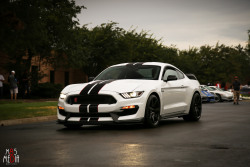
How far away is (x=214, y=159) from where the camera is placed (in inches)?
238

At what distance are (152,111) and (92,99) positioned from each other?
151 centimetres

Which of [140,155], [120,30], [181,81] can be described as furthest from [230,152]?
[120,30]

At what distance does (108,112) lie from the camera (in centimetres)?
955

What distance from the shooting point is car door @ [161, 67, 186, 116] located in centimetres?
1095

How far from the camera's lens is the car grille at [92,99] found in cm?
965

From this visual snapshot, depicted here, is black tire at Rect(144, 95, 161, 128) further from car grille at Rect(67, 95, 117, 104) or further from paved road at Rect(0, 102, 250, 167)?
car grille at Rect(67, 95, 117, 104)

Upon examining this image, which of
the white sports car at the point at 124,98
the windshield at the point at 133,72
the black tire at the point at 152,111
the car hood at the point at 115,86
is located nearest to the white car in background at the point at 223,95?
the white sports car at the point at 124,98

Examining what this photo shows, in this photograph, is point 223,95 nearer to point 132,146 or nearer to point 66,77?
point 66,77

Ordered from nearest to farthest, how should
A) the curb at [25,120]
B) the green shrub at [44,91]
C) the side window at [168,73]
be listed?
the side window at [168,73], the curb at [25,120], the green shrub at [44,91]

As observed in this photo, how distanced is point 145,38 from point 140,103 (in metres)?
44.0

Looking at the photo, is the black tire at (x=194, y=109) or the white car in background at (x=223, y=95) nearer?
the black tire at (x=194, y=109)

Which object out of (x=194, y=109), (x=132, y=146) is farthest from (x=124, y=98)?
(x=194, y=109)

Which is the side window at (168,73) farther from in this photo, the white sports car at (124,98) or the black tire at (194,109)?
the black tire at (194,109)

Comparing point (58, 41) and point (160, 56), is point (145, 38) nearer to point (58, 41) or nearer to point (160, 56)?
point (160, 56)
